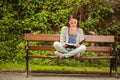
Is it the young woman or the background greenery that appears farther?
the background greenery

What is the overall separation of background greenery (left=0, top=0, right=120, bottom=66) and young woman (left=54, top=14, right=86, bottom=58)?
2.87 meters

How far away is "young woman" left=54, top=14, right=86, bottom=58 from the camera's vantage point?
8391mm

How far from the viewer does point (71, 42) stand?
8688 mm

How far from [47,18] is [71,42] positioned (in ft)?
10.3

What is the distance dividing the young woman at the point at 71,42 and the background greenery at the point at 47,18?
287cm

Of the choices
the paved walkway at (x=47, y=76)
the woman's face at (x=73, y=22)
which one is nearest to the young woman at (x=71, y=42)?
the woman's face at (x=73, y=22)

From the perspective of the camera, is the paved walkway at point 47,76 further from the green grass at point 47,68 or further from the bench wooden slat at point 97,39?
the bench wooden slat at point 97,39

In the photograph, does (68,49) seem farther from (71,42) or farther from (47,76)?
(47,76)

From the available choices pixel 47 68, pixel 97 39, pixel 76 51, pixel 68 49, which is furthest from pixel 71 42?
pixel 47 68

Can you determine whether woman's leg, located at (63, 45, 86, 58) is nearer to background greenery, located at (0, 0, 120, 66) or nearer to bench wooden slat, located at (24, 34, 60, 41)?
bench wooden slat, located at (24, 34, 60, 41)

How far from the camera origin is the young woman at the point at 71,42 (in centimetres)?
839

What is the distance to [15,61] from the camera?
10.9 metres

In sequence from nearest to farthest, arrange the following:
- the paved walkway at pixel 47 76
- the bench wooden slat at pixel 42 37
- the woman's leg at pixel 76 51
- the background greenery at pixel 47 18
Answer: the woman's leg at pixel 76 51 → the paved walkway at pixel 47 76 → the bench wooden slat at pixel 42 37 → the background greenery at pixel 47 18

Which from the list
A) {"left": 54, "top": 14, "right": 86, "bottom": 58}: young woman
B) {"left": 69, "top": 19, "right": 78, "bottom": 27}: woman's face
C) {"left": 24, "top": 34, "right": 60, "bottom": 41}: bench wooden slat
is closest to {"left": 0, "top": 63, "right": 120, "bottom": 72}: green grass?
{"left": 24, "top": 34, "right": 60, "bottom": 41}: bench wooden slat
